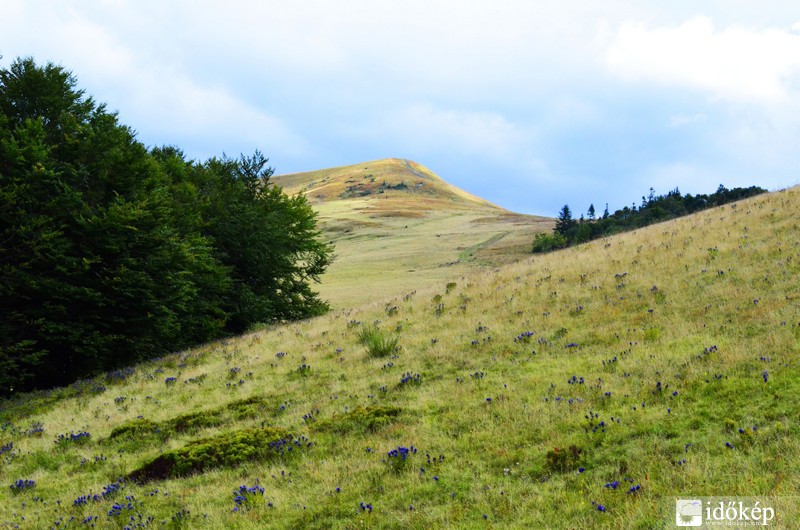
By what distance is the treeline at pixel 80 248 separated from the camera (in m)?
17.9

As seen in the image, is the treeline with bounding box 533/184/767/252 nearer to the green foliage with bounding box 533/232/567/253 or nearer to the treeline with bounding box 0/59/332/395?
the green foliage with bounding box 533/232/567/253

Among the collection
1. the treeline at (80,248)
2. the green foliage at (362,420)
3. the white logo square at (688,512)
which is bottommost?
the green foliage at (362,420)

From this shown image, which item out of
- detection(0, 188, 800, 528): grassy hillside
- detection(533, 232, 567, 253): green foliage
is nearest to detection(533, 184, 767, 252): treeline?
detection(533, 232, 567, 253): green foliage

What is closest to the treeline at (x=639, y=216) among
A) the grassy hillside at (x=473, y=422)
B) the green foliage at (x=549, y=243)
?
the green foliage at (x=549, y=243)

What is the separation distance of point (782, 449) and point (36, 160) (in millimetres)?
22842

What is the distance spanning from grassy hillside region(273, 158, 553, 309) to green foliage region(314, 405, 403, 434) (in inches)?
1122

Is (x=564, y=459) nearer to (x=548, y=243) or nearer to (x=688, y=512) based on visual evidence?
(x=688, y=512)

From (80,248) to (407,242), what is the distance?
72.7 m

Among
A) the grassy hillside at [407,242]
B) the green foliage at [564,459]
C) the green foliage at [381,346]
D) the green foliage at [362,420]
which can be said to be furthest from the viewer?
the grassy hillside at [407,242]

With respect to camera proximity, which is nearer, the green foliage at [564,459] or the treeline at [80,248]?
the green foliage at [564,459]

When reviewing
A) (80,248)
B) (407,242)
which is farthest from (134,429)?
(407,242)

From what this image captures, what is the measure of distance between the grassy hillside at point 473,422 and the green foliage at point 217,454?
0.03m

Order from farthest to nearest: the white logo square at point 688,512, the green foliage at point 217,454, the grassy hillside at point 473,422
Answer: the green foliage at point 217,454
the grassy hillside at point 473,422
the white logo square at point 688,512

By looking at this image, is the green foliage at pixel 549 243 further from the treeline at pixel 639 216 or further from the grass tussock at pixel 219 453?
the grass tussock at pixel 219 453
